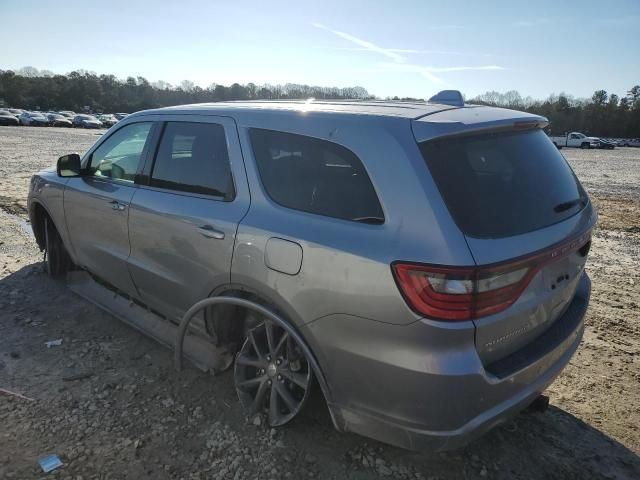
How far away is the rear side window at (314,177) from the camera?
7.18 ft

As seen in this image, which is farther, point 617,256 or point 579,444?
point 617,256

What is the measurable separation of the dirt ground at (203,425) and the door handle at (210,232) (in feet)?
3.60

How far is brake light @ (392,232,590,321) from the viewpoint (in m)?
1.90

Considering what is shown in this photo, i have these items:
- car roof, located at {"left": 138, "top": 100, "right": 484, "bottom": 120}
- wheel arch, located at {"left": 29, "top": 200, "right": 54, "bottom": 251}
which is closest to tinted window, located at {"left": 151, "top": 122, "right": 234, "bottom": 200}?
car roof, located at {"left": 138, "top": 100, "right": 484, "bottom": 120}

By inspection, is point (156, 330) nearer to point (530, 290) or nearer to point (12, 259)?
point (530, 290)

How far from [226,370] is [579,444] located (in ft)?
7.27

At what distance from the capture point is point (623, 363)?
11.8ft

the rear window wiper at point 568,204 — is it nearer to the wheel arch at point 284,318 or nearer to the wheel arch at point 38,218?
the wheel arch at point 284,318

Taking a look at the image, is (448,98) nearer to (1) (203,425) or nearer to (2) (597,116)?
(1) (203,425)

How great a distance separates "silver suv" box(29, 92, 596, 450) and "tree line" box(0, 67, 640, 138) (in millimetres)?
60045

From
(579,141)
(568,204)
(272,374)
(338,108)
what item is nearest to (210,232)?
(272,374)

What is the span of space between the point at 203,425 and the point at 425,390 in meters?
1.49

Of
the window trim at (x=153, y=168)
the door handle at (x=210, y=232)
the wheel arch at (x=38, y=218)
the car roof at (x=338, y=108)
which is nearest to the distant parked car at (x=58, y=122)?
the wheel arch at (x=38, y=218)

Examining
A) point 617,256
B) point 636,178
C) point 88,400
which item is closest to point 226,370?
point 88,400
